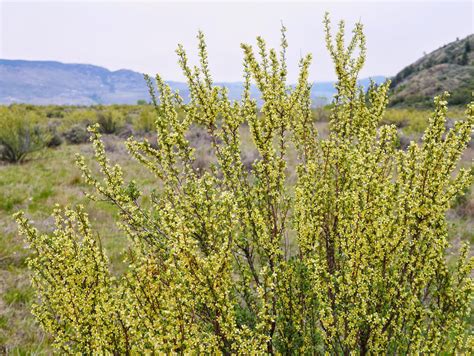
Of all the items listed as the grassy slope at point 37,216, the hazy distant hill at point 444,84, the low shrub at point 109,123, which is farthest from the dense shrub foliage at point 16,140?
the hazy distant hill at point 444,84

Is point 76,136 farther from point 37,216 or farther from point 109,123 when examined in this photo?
point 37,216

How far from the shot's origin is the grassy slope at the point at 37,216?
4656 mm

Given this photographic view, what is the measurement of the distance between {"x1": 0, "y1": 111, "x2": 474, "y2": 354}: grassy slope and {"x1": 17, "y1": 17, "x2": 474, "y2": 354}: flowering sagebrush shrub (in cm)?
66

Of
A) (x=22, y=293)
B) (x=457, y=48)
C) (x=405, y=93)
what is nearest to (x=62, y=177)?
(x=22, y=293)

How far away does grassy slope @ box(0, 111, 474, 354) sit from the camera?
4.66m

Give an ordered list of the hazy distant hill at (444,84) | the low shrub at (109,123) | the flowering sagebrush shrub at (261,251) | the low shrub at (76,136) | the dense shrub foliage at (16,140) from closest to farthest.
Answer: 1. the flowering sagebrush shrub at (261,251)
2. the dense shrub foliage at (16,140)
3. the low shrub at (76,136)
4. the low shrub at (109,123)
5. the hazy distant hill at (444,84)

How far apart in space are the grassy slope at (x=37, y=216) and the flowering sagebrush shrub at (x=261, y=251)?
2.15ft

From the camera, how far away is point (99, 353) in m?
2.43

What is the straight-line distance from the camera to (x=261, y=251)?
10.8ft

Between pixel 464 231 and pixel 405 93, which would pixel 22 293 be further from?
pixel 405 93

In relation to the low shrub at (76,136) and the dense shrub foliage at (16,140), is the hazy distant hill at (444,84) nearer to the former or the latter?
the low shrub at (76,136)

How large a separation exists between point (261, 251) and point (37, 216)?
6695 millimetres

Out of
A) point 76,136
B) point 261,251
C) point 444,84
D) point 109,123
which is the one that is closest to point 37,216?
point 261,251

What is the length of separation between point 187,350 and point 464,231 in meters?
7.45
